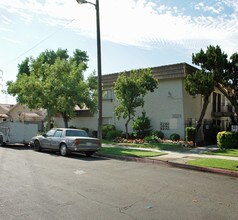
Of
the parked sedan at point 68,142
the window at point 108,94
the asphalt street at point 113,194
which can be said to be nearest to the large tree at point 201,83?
the parked sedan at point 68,142

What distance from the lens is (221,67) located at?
21.1m

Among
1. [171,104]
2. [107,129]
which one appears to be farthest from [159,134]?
[107,129]

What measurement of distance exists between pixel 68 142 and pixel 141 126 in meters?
11.0

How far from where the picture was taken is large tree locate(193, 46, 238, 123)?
2095 cm

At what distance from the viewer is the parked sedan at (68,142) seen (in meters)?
15.7

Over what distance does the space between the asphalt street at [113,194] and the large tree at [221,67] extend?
11.6 meters

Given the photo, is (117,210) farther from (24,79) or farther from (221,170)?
(24,79)

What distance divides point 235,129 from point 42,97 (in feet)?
46.6

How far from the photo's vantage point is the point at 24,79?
25.3m

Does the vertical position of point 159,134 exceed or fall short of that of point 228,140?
it exceeds it

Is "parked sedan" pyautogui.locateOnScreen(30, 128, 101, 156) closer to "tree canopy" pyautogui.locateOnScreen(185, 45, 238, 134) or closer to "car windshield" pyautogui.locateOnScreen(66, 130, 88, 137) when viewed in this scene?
"car windshield" pyautogui.locateOnScreen(66, 130, 88, 137)

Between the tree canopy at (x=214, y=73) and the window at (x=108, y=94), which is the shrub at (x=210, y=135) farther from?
the window at (x=108, y=94)

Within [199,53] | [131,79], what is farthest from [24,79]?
[199,53]

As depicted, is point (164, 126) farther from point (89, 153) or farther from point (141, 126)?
point (89, 153)
